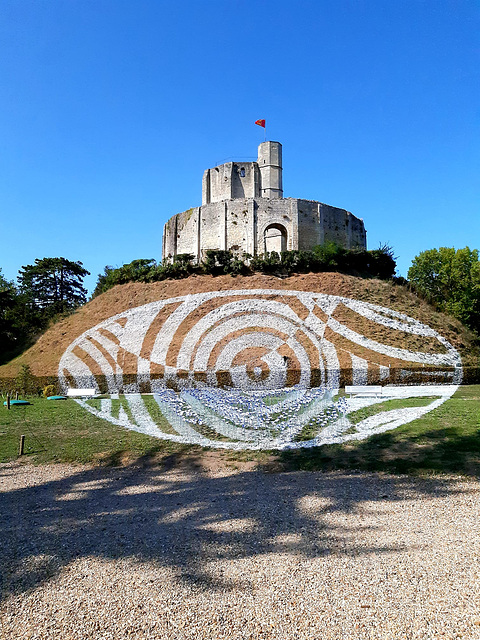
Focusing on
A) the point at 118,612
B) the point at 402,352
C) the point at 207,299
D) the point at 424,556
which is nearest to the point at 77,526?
the point at 118,612

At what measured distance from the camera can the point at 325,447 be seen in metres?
7.97

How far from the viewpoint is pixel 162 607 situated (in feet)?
10.6

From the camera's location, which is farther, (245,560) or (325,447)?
(325,447)

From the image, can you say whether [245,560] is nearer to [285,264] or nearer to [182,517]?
[182,517]

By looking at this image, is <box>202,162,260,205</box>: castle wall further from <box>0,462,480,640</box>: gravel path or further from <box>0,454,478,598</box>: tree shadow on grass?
<box>0,462,480,640</box>: gravel path

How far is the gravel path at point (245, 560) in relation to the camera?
9.87ft

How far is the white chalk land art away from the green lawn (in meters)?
0.51

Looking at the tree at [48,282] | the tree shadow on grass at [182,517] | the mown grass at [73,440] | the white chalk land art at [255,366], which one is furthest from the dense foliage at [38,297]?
the tree shadow on grass at [182,517]

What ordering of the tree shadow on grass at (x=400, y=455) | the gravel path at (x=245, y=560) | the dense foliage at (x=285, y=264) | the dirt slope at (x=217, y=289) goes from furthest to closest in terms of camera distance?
the dense foliage at (x=285, y=264) < the dirt slope at (x=217, y=289) < the tree shadow on grass at (x=400, y=455) < the gravel path at (x=245, y=560)

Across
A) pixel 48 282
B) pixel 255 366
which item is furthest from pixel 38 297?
pixel 255 366

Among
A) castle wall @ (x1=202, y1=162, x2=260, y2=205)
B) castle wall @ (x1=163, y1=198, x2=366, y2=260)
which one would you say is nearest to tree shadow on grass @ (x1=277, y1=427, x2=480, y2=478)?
castle wall @ (x1=163, y1=198, x2=366, y2=260)

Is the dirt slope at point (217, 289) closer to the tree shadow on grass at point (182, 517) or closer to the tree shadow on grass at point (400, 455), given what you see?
the tree shadow on grass at point (400, 455)

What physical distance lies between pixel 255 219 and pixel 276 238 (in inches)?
108

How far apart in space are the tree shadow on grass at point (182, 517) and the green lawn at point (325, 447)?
593 mm
